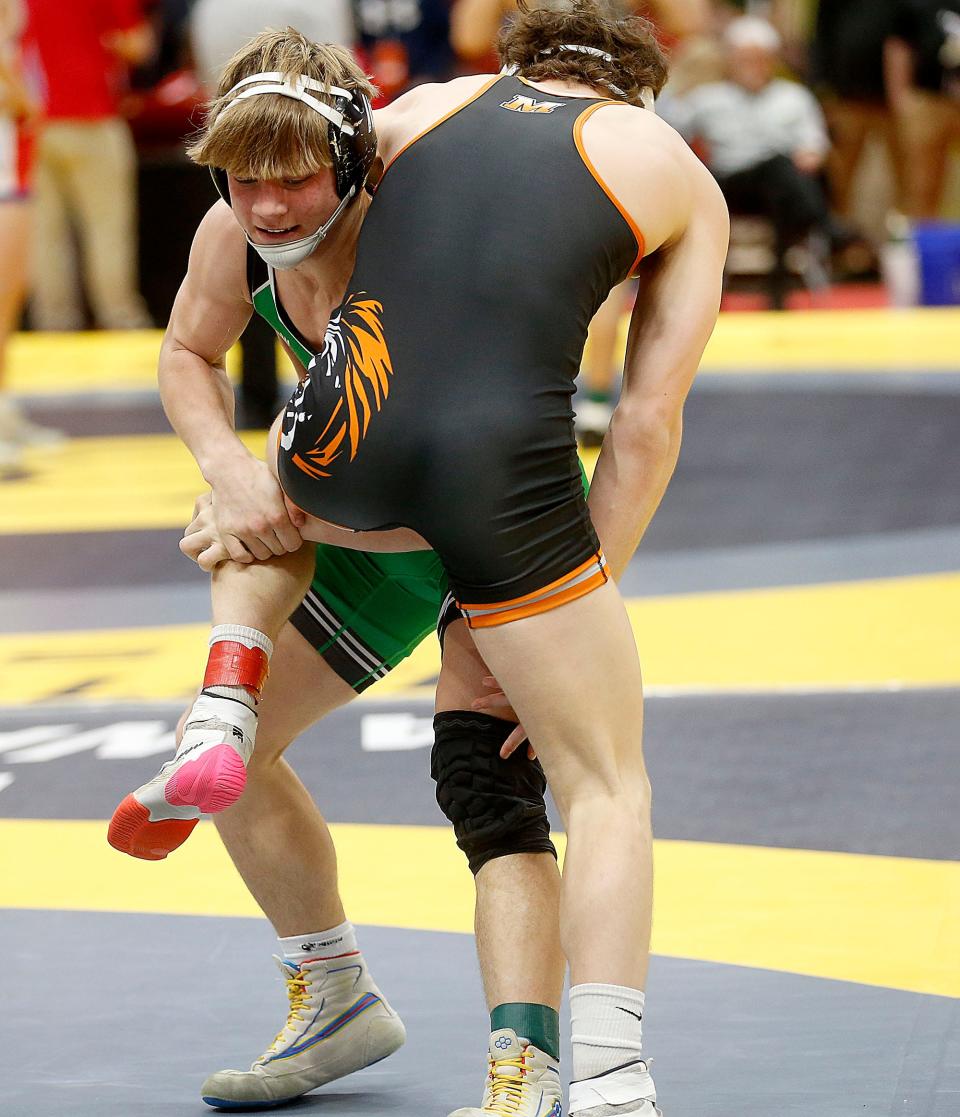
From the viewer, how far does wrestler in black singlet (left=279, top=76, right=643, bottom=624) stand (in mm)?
2199

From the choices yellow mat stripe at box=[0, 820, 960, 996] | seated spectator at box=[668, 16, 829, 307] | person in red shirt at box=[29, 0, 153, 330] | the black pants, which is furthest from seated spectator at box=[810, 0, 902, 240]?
yellow mat stripe at box=[0, 820, 960, 996]

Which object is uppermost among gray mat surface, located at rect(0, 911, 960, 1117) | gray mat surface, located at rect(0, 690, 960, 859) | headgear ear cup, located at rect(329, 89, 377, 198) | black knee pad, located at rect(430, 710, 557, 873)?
headgear ear cup, located at rect(329, 89, 377, 198)

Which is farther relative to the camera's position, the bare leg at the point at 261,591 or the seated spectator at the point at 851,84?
the seated spectator at the point at 851,84

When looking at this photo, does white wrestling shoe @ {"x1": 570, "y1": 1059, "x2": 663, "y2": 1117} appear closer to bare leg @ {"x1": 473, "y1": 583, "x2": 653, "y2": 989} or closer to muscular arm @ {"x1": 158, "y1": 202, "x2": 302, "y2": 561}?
bare leg @ {"x1": 473, "y1": 583, "x2": 653, "y2": 989}

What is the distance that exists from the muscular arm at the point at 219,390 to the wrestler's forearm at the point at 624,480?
0.36m

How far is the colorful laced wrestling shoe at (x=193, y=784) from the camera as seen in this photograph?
2.26m

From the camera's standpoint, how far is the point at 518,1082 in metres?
2.31

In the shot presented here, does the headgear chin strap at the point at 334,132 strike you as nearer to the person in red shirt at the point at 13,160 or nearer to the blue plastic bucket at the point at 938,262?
the person in red shirt at the point at 13,160

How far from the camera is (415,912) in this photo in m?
3.20

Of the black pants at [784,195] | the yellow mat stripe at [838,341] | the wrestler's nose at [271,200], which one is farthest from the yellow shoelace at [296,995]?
the black pants at [784,195]

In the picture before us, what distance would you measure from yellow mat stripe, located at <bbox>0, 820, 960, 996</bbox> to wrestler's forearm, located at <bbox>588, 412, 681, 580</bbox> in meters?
0.82

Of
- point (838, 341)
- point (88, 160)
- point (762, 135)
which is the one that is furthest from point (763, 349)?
point (88, 160)

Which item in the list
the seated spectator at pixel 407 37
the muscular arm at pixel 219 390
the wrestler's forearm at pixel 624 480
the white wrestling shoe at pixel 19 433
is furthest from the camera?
the seated spectator at pixel 407 37

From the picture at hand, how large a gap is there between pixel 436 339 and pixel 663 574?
3.45 metres
